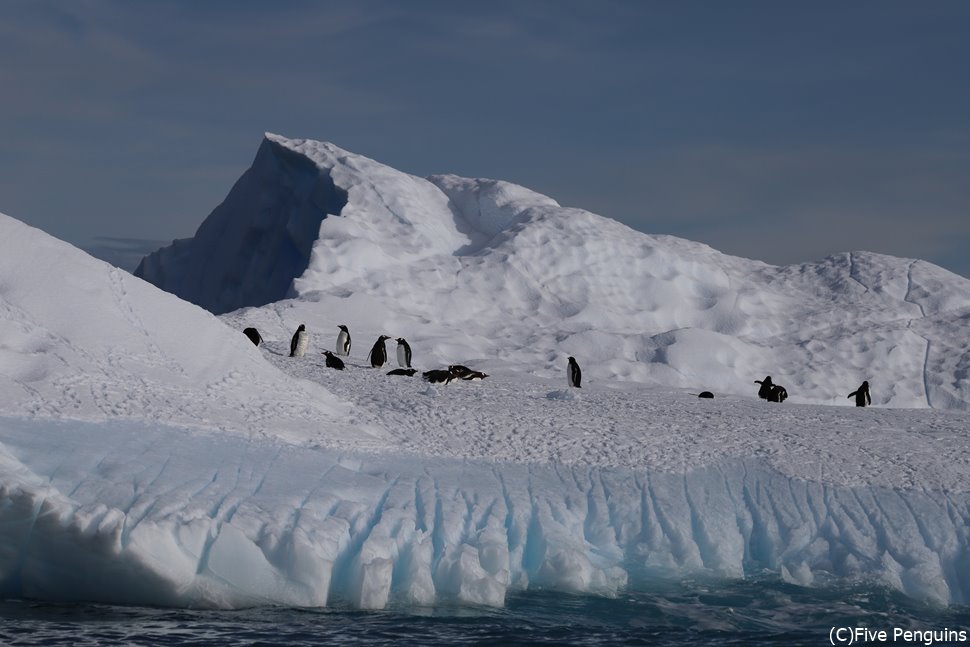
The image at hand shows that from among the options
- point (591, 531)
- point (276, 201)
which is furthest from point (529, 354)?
point (591, 531)

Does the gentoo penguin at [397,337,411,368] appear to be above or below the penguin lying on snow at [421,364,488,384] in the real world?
above

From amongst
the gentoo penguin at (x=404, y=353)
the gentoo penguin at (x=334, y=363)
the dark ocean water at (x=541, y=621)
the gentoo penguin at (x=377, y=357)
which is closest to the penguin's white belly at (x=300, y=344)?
the gentoo penguin at (x=377, y=357)

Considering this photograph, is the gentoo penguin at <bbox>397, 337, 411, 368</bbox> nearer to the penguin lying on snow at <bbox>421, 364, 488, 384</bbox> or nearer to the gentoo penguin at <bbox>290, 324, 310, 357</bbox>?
the gentoo penguin at <bbox>290, 324, 310, 357</bbox>

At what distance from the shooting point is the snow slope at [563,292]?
22406 mm

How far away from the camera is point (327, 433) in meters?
9.84

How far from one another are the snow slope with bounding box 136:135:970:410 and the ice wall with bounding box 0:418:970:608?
1119cm

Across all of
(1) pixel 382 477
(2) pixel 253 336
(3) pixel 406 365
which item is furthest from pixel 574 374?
(1) pixel 382 477

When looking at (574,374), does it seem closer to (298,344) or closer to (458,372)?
(458,372)

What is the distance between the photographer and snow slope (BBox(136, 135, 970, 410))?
73.5 ft

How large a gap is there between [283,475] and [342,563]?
1.21 m

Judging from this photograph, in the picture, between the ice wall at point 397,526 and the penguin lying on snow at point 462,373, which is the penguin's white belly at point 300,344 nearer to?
the penguin lying on snow at point 462,373

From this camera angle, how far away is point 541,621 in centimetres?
Result: 698

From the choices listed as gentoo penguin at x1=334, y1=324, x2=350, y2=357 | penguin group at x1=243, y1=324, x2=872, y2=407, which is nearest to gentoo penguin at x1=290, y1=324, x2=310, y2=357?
penguin group at x1=243, y1=324, x2=872, y2=407

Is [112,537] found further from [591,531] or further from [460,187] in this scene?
[460,187]
